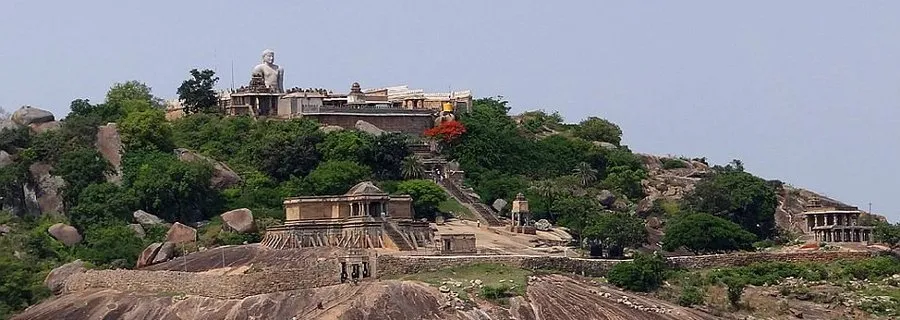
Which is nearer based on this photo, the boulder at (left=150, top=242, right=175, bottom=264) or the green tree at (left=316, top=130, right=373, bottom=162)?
the boulder at (left=150, top=242, right=175, bottom=264)

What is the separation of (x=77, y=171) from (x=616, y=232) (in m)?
25.3

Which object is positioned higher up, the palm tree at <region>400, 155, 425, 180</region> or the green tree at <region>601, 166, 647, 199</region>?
the palm tree at <region>400, 155, 425, 180</region>

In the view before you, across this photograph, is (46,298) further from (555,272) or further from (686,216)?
(686,216)

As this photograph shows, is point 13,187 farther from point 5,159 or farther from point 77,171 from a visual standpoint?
point 77,171

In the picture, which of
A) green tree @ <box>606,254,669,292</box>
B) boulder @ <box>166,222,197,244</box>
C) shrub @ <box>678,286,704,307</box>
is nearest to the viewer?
shrub @ <box>678,286,704,307</box>

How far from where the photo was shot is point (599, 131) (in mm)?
126375

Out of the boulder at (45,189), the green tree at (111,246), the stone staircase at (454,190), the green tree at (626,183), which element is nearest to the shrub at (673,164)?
the green tree at (626,183)

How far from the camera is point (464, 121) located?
118 metres

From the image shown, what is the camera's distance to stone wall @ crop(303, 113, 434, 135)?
116m

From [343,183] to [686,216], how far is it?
15.5 meters

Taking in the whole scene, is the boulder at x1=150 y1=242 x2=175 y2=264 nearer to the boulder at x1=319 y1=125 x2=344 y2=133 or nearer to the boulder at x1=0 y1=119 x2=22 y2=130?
the boulder at x1=319 y1=125 x2=344 y2=133

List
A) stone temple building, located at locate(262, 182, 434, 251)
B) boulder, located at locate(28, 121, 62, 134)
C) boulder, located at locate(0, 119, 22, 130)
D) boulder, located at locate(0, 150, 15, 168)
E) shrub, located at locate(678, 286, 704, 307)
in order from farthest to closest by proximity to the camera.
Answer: boulder, located at locate(28, 121, 62, 134) < boulder, located at locate(0, 119, 22, 130) < boulder, located at locate(0, 150, 15, 168) < stone temple building, located at locate(262, 182, 434, 251) < shrub, located at locate(678, 286, 704, 307)

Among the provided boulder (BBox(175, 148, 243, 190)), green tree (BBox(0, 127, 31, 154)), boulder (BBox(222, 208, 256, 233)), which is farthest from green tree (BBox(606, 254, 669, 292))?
green tree (BBox(0, 127, 31, 154))

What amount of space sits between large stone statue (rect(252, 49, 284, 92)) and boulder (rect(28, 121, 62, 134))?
11982 mm
